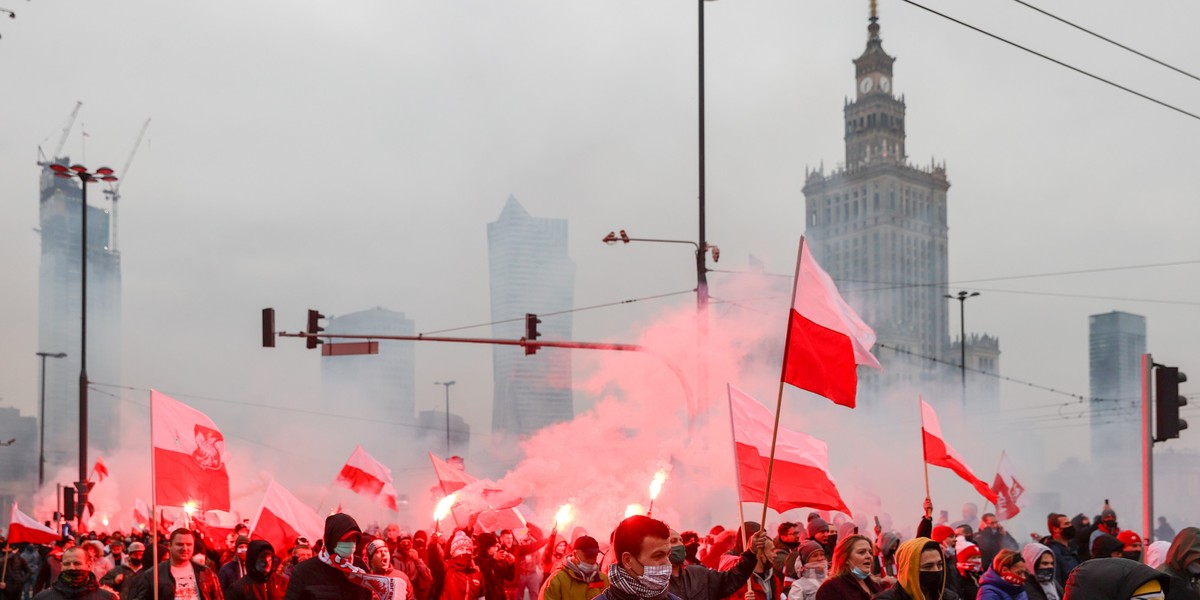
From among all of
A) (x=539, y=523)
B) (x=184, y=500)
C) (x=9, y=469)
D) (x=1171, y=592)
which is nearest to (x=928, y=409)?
(x=1171, y=592)

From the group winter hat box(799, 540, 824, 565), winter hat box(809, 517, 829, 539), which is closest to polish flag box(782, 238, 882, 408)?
winter hat box(799, 540, 824, 565)

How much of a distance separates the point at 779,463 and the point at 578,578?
389 cm

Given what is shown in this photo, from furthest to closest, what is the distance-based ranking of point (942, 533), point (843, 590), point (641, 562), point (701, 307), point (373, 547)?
point (701, 307) < point (942, 533) < point (843, 590) < point (373, 547) < point (641, 562)

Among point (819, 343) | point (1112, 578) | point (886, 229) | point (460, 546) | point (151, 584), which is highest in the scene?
point (886, 229)

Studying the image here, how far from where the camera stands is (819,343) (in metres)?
9.36

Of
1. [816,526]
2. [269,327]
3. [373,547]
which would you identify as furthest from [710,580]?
[269,327]

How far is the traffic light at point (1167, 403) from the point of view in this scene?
14.1 metres

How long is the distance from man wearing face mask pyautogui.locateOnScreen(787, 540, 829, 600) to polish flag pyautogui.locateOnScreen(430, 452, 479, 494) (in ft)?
41.0

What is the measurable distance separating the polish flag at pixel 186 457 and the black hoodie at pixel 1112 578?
8.17 m

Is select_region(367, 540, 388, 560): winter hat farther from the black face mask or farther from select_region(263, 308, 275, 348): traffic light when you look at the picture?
select_region(263, 308, 275, 348): traffic light

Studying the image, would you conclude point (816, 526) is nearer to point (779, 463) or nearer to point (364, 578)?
point (779, 463)

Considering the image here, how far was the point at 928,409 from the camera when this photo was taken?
14.4 metres

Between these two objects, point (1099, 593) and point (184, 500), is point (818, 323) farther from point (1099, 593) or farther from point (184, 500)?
point (184, 500)

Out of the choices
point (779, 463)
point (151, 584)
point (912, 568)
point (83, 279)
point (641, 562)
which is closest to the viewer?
point (641, 562)
